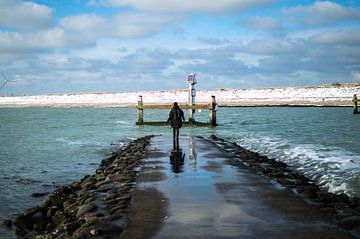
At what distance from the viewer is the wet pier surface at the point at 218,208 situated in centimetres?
561

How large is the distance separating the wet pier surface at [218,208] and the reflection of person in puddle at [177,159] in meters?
0.13

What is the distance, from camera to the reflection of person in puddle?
11.0m

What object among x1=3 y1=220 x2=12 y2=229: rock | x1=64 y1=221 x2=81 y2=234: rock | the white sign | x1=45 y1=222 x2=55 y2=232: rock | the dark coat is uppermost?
the white sign

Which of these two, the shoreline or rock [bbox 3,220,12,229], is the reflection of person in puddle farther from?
rock [bbox 3,220,12,229]

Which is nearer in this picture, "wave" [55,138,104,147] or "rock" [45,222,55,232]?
"rock" [45,222,55,232]

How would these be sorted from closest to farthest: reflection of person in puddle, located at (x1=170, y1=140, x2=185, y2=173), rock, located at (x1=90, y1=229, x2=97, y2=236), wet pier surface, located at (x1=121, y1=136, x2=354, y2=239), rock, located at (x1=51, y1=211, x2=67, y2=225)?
wet pier surface, located at (x1=121, y1=136, x2=354, y2=239) < rock, located at (x1=90, y1=229, x2=97, y2=236) < rock, located at (x1=51, y1=211, x2=67, y2=225) < reflection of person in puddle, located at (x1=170, y1=140, x2=185, y2=173)

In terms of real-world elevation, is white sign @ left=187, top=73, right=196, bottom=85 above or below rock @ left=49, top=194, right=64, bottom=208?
above

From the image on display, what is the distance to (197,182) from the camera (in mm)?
9117

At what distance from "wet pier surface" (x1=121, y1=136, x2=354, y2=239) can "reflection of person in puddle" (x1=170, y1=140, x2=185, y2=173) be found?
131 mm

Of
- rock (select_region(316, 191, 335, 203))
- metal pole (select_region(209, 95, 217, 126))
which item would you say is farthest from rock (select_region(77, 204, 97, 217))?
metal pole (select_region(209, 95, 217, 126))

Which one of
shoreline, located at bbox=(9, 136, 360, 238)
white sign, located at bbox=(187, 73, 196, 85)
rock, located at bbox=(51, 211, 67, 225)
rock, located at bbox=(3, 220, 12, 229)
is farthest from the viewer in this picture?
white sign, located at bbox=(187, 73, 196, 85)

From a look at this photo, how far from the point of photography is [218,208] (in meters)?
6.82

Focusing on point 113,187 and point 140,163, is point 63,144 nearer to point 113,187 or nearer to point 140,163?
point 140,163

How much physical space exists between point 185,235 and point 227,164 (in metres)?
6.40
